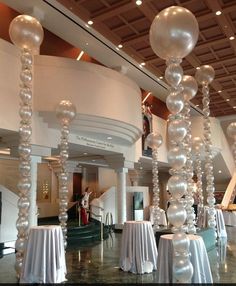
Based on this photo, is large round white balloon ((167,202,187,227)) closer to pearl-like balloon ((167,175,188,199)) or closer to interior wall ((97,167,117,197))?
pearl-like balloon ((167,175,188,199))

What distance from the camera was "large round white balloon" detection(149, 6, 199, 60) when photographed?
309cm

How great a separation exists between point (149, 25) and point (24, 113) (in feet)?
15.9

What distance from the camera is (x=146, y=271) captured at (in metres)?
5.26

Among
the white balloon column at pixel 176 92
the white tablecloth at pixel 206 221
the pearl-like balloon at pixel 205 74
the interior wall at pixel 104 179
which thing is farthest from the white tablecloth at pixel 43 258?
the interior wall at pixel 104 179

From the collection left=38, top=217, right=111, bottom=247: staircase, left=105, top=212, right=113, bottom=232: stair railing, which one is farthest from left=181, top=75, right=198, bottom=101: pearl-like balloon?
left=105, top=212, right=113, bottom=232: stair railing

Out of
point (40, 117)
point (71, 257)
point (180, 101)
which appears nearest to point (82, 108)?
point (40, 117)

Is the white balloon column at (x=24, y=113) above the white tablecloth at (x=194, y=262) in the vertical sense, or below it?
above

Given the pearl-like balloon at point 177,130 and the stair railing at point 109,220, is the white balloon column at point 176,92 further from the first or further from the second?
the stair railing at point 109,220

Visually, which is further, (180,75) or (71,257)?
(71,257)

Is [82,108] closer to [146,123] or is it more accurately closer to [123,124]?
[123,124]

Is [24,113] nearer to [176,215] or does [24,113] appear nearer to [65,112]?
[65,112]

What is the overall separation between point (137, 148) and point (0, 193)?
21.4ft

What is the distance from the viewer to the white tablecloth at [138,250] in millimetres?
5281

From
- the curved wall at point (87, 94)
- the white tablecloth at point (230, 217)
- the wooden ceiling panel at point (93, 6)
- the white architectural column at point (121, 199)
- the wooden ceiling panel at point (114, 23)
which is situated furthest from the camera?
the white tablecloth at point (230, 217)
